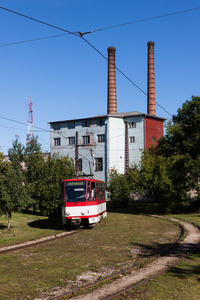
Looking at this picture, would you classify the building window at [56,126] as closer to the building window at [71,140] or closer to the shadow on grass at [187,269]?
the building window at [71,140]

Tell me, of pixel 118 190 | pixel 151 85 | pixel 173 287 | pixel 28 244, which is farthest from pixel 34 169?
pixel 151 85

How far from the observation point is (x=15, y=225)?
26.2 metres

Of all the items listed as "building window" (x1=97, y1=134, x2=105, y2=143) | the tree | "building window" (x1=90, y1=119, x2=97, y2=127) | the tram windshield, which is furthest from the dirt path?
"building window" (x1=90, y1=119, x2=97, y2=127)

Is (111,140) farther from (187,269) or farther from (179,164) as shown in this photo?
(187,269)

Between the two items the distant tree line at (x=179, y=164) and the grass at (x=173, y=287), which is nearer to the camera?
the grass at (x=173, y=287)

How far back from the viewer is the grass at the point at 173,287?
8.39m

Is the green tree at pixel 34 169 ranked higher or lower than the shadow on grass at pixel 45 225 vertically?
higher

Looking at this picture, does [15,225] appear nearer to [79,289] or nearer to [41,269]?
[41,269]

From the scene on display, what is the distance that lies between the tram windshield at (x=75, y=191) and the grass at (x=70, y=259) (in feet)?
9.89

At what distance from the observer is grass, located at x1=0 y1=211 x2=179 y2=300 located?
9.51 metres

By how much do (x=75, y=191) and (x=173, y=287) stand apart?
559 inches

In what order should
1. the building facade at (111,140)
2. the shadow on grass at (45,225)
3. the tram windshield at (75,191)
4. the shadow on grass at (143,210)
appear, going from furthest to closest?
1. the building facade at (111,140)
2. the shadow on grass at (143,210)
3. the shadow on grass at (45,225)
4. the tram windshield at (75,191)

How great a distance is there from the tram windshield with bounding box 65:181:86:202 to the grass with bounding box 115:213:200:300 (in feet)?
39.3

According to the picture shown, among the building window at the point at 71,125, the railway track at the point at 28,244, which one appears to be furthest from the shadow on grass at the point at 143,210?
the railway track at the point at 28,244
